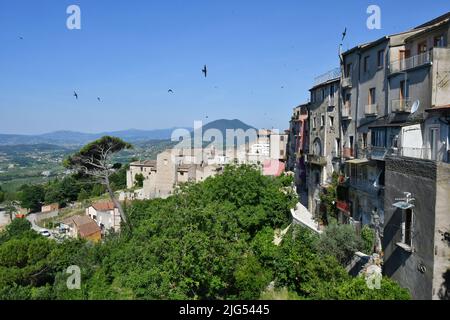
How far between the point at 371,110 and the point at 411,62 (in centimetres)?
379

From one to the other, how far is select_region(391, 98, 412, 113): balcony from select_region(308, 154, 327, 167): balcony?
8.27 m

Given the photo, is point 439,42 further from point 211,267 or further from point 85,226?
point 85,226

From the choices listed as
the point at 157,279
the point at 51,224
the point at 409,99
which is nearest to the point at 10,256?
the point at 157,279

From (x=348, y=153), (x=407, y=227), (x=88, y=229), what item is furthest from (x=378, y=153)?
(x=88, y=229)

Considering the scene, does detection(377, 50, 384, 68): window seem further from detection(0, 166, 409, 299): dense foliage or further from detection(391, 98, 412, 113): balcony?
detection(0, 166, 409, 299): dense foliage

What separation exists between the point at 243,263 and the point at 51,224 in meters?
50.1

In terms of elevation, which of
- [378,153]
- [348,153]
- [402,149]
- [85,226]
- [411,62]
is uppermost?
[411,62]

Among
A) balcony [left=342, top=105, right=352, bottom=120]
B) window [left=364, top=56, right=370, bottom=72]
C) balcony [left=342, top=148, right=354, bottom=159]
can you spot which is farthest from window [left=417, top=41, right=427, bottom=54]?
balcony [left=342, top=148, right=354, bottom=159]

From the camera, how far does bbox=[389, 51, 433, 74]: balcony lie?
15500 mm

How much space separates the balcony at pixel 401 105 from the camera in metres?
16.7

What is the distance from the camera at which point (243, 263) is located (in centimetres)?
1525

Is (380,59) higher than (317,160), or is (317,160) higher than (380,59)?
(380,59)

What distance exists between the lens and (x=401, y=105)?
17.1 m
